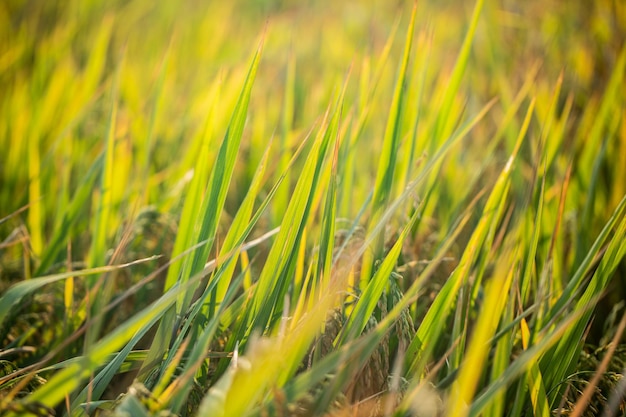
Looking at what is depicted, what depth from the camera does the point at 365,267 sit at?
74 cm

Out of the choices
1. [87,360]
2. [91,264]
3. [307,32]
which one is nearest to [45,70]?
[91,264]

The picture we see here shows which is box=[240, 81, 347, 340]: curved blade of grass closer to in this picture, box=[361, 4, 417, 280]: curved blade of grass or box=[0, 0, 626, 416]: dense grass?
→ box=[0, 0, 626, 416]: dense grass

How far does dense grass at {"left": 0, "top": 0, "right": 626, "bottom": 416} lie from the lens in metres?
0.50

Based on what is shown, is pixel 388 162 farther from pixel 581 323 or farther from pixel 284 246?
pixel 581 323

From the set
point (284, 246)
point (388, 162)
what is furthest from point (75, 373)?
point (388, 162)

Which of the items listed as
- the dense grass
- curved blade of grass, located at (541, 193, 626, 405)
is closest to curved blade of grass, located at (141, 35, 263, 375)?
the dense grass

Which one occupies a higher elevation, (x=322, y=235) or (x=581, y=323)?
(x=322, y=235)

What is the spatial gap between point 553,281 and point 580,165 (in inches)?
17.1

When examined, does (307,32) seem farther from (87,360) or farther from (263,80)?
(87,360)

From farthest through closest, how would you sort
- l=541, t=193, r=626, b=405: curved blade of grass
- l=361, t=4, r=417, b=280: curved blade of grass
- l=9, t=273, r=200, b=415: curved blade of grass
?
l=361, t=4, r=417, b=280: curved blade of grass
l=541, t=193, r=626, b=405: curved blade of grass
l=9, t=273, r=200, b=415: curved blade of grass

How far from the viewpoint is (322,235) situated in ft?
2.08

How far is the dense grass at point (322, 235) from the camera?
19.5 inches

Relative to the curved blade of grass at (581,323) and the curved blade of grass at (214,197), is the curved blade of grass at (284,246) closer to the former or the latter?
the curved blade of grass at (214,197)

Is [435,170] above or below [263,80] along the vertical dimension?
below
